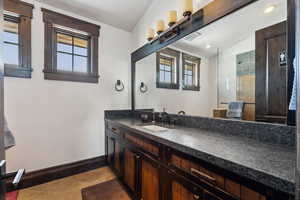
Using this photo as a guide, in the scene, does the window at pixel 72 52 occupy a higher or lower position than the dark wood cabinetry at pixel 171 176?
higher

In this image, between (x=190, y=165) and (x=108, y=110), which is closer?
(x=190, y=165)

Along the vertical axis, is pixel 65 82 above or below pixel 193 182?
above

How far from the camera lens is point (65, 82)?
2.30 metres

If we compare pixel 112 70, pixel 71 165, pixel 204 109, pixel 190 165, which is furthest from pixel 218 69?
pixel 71 165

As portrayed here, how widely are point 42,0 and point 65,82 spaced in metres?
1.16

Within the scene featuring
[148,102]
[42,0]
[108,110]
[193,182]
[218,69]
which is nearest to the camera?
[193,182]

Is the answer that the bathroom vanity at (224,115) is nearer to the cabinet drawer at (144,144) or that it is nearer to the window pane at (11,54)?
the cabinet drawer at (144,144)

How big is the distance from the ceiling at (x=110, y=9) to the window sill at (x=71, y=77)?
989 mm

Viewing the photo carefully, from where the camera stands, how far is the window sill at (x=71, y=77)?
216cm

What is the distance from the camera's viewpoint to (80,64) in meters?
2.51

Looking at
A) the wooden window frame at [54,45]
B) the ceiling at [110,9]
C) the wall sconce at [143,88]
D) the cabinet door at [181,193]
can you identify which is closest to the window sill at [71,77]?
the wooden window frame at [54,45]

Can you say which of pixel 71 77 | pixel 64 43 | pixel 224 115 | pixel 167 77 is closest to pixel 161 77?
pixel 167 77

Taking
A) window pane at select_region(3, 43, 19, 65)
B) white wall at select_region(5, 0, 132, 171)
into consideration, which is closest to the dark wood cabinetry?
white wall at select_region(5, 0, 132, 171)

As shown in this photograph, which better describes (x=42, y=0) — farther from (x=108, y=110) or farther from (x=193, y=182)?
(x=193, y=182)
